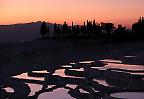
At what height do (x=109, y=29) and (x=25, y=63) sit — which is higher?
(x=109, y=29)

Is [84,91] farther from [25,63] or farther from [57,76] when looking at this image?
[25,63]

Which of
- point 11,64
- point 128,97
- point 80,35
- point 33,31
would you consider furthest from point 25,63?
point 33,31

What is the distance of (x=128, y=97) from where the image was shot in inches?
590

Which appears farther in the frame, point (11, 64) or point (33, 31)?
point (33, 31)

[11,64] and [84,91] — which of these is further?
[11,64]

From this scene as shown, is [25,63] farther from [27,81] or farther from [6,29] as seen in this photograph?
[6,29]

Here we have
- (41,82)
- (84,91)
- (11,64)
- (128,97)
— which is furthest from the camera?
(11,64)

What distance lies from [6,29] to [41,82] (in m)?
91.7

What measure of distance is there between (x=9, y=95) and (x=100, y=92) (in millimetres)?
3726

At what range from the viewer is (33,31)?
109 meters

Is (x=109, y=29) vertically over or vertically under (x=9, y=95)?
over

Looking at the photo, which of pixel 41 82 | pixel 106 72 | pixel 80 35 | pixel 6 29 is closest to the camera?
pixel 41 82

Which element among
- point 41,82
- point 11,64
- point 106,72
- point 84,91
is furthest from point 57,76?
point 11,64

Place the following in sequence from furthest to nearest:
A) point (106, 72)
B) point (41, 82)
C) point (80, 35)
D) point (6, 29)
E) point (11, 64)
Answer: point (6, 29), point (80, 35), point (11, 64), point (106, 72), point (41, 82)
